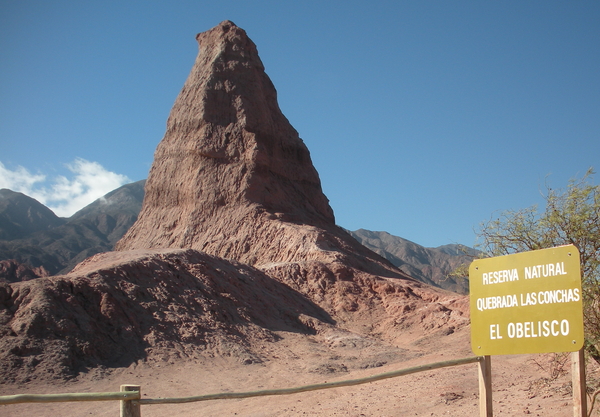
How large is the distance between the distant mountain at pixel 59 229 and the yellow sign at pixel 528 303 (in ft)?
237

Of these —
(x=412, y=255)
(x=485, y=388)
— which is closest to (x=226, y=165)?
(x=485, y=388)

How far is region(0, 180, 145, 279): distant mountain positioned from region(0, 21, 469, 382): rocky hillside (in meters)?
43.5

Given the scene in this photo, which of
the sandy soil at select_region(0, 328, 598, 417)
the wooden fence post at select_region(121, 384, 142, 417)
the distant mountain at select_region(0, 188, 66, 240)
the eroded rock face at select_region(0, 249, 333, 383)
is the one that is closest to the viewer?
the wooden fence post at select_region(121, 384, 142, 417)

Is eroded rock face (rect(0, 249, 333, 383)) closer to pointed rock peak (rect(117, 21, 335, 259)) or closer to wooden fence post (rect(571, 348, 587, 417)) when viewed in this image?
pointed rock peak (rect(117, 21, 335, 259))

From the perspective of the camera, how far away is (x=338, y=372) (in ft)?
54.6

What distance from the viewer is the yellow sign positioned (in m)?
4.45

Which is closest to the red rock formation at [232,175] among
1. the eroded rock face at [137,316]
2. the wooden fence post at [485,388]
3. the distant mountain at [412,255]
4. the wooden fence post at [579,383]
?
the eroded rock face at [137,316]

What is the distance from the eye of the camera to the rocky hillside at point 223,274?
17219 millimetres

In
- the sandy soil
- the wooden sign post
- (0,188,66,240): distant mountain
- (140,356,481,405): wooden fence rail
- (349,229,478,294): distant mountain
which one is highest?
(0,188,66,240): distant mountain

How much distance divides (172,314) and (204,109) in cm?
1962

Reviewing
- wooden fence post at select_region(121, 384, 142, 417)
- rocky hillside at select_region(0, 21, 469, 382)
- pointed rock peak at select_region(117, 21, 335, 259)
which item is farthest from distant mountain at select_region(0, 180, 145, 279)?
wooden fence post at select_region(121, 384, 142, 417)

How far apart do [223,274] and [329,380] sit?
977cm

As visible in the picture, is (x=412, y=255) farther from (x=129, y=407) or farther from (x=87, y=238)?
(x=129, y=407)

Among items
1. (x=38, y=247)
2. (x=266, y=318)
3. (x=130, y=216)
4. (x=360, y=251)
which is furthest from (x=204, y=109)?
(x=130, y=216)
